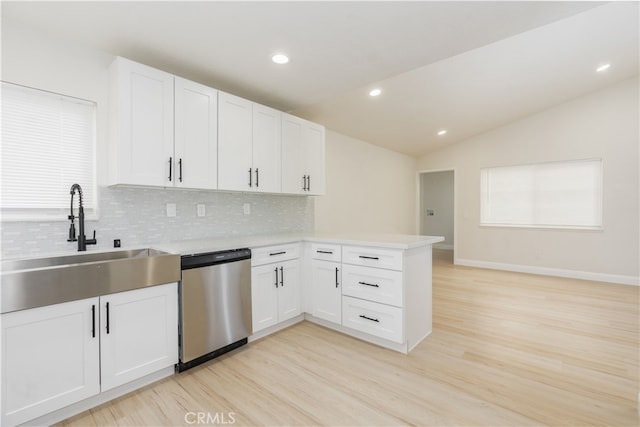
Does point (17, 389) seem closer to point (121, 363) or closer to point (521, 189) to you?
Answer: point (121, 363)

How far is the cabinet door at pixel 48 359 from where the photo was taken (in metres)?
1.44

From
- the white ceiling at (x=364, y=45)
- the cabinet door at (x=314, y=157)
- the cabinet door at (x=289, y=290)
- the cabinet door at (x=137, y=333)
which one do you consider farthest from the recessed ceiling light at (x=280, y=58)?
the cabinet door at (x=137, y=333)

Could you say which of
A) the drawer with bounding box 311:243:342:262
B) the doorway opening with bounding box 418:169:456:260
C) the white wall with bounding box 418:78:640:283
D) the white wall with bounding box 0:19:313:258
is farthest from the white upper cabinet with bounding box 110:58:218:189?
the doorway opening with bounding box 418:169:456:260

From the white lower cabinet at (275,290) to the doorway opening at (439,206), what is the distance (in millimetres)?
5813

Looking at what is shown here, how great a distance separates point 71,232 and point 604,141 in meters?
6.78

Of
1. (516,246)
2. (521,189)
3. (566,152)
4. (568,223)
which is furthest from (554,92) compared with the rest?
(516,246)

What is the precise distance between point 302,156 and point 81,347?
2521 mm

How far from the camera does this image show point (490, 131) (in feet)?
18.5

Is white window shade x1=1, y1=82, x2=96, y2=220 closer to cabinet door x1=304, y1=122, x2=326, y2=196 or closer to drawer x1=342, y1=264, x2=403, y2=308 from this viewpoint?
cabinet door x1=304, y1=122, x2=326, y2=196

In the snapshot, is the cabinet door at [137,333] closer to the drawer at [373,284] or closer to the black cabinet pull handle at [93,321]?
the black cabinet pull handle at [93,321]

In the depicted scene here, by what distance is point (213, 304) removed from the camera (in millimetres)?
2223

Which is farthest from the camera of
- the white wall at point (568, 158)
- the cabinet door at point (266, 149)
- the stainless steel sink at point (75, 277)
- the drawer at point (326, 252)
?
the white wall at point (568, 158)
